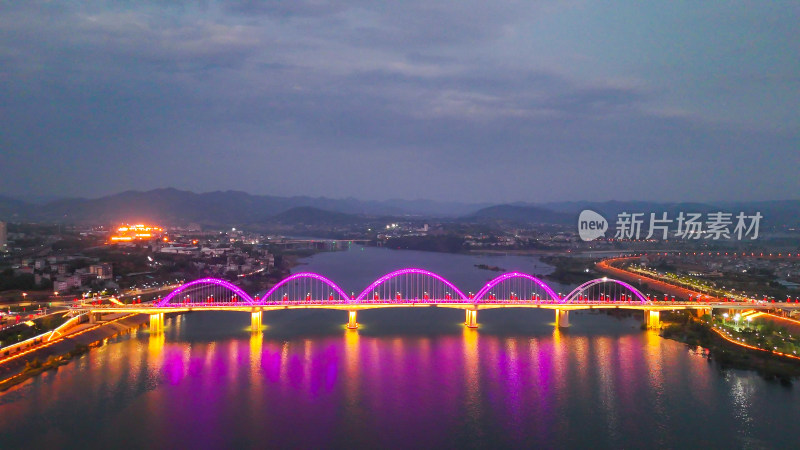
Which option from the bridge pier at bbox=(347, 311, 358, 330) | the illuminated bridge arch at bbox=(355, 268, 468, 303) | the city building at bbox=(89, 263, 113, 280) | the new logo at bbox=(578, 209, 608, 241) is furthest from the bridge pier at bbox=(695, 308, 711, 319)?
the new logo at bbox=(578, 209, 608, 241)

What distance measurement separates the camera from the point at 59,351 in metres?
13.0

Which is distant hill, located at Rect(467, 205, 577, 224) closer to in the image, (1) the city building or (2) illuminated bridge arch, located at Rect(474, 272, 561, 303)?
(2) illuminated bridge arch, located at Rect(474, 272, 561, 303)

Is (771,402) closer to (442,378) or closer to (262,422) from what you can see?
(442,378)

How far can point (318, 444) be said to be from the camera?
845 cm

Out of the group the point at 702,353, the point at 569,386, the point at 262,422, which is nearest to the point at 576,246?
the point at 702,353

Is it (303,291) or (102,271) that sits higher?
(102,271)

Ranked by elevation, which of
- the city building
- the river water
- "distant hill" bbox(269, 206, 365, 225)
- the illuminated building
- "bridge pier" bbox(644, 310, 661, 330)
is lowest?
the river water

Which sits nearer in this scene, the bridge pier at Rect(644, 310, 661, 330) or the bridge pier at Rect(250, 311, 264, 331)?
the bridge pier at Rect(250, 311, 264, 331)

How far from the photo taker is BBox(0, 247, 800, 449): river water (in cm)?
877

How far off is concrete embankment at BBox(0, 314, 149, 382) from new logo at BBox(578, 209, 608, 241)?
133ft

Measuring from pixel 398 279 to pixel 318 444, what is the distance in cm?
1958

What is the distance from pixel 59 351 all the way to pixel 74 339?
0.96 meters

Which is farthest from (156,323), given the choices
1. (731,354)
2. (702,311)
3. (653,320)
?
(702,311)

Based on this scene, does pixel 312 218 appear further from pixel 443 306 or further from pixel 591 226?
pixel 443 306
